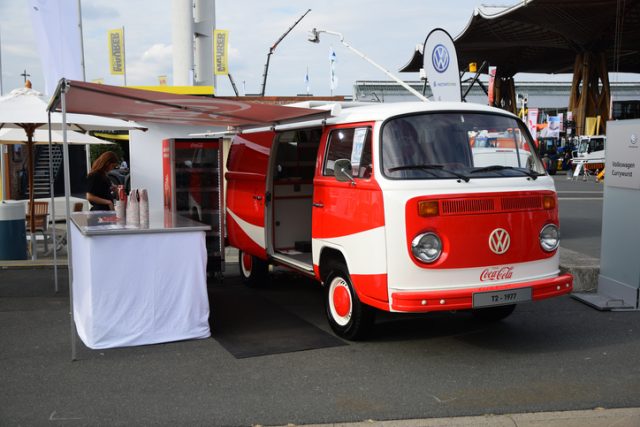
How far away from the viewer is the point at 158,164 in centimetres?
1538

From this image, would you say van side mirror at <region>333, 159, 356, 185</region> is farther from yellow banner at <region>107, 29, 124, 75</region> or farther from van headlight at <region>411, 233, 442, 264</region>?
yellow banner at <region>107, 29, 124, 75</region>

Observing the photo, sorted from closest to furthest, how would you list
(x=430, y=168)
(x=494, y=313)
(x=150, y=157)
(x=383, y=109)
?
(x=430, y=168) < (x=383, y=109) < (x=494, y=313) < (x=150, y=157)

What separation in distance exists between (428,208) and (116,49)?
26461 mm

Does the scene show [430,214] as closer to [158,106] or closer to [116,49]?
[158,106]

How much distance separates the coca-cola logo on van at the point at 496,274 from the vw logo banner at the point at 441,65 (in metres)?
6.66

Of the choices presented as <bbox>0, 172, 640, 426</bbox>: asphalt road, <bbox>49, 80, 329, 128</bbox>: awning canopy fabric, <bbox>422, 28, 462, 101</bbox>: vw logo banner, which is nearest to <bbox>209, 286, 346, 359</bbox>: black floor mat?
<bbox>0, 172, 640, 426</bbox>: asphalt road

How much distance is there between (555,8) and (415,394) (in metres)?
41.7

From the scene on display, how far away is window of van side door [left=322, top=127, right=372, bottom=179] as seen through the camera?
19.9 ft

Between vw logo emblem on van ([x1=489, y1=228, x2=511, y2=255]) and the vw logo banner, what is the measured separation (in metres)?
6.61

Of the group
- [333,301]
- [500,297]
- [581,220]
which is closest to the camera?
[500,297]

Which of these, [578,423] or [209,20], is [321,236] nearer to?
[578,423]

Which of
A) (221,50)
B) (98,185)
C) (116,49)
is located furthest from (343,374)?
(116,49)

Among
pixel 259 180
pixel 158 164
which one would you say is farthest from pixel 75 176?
pixel 259 180

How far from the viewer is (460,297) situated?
5516 millimetres
